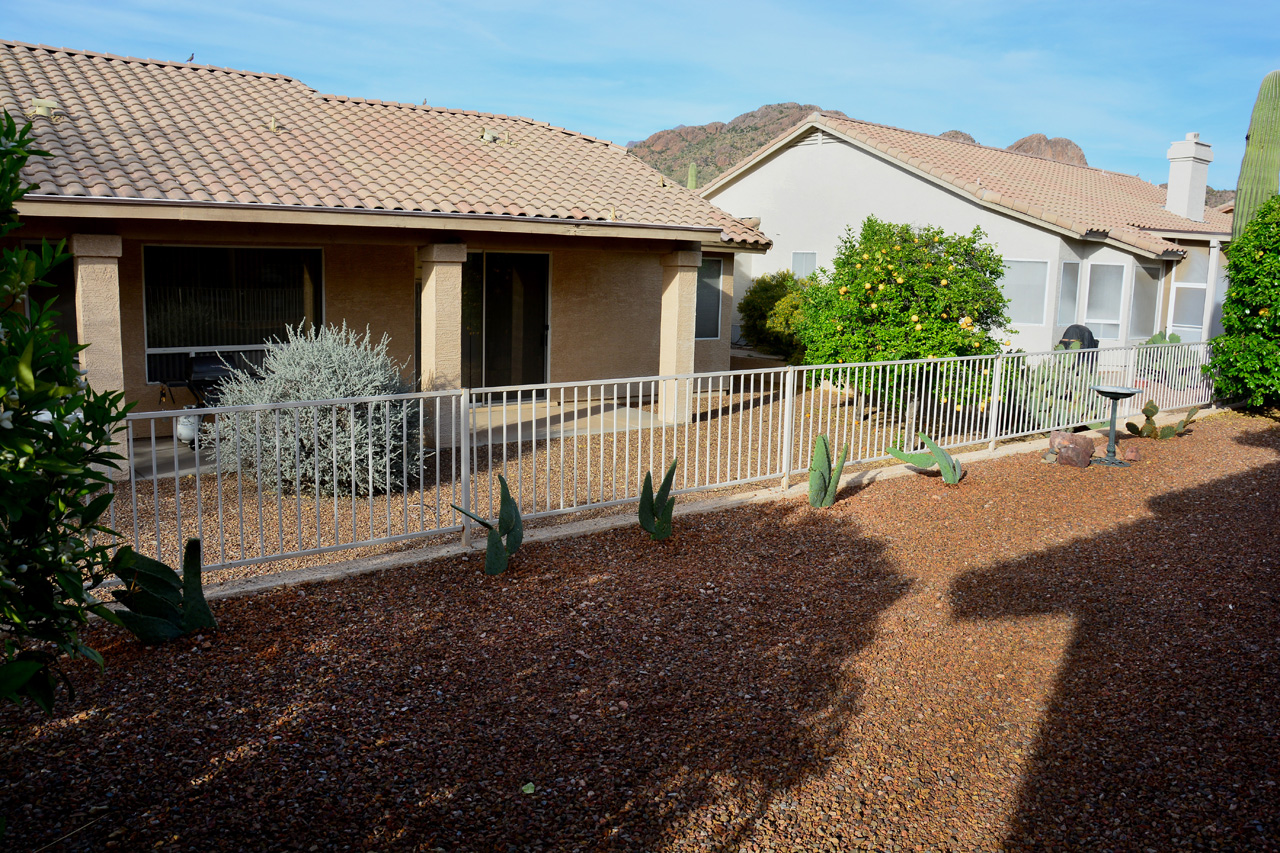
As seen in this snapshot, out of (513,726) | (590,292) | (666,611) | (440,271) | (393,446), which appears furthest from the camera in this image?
(590,292)

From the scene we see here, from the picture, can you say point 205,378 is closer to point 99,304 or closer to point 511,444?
point 99,304

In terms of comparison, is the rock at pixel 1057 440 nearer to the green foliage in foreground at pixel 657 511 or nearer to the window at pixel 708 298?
the green foliage in foreground at pixel 657 511

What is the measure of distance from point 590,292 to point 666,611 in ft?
30.5

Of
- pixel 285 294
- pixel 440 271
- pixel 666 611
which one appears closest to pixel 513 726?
pixel 666 611

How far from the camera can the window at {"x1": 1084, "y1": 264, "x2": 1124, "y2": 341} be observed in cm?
1872

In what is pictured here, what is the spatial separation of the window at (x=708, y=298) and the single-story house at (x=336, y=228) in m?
1.89

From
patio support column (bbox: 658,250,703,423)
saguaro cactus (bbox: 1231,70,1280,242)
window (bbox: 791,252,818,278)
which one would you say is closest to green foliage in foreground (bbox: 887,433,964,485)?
patio support column (bbox: 658,250,703,423)

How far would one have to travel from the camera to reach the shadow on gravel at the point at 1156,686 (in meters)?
3.79

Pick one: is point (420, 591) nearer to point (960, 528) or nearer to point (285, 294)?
point (960, 528)

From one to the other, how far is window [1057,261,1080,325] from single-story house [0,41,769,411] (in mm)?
6942

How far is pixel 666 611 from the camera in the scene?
5918 mm

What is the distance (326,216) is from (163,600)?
5982mm


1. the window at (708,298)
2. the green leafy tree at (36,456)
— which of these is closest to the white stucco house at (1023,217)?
the window at (708,298)

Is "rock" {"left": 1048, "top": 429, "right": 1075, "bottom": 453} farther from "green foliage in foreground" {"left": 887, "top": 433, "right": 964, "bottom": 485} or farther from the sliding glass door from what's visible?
the sliding glass door
